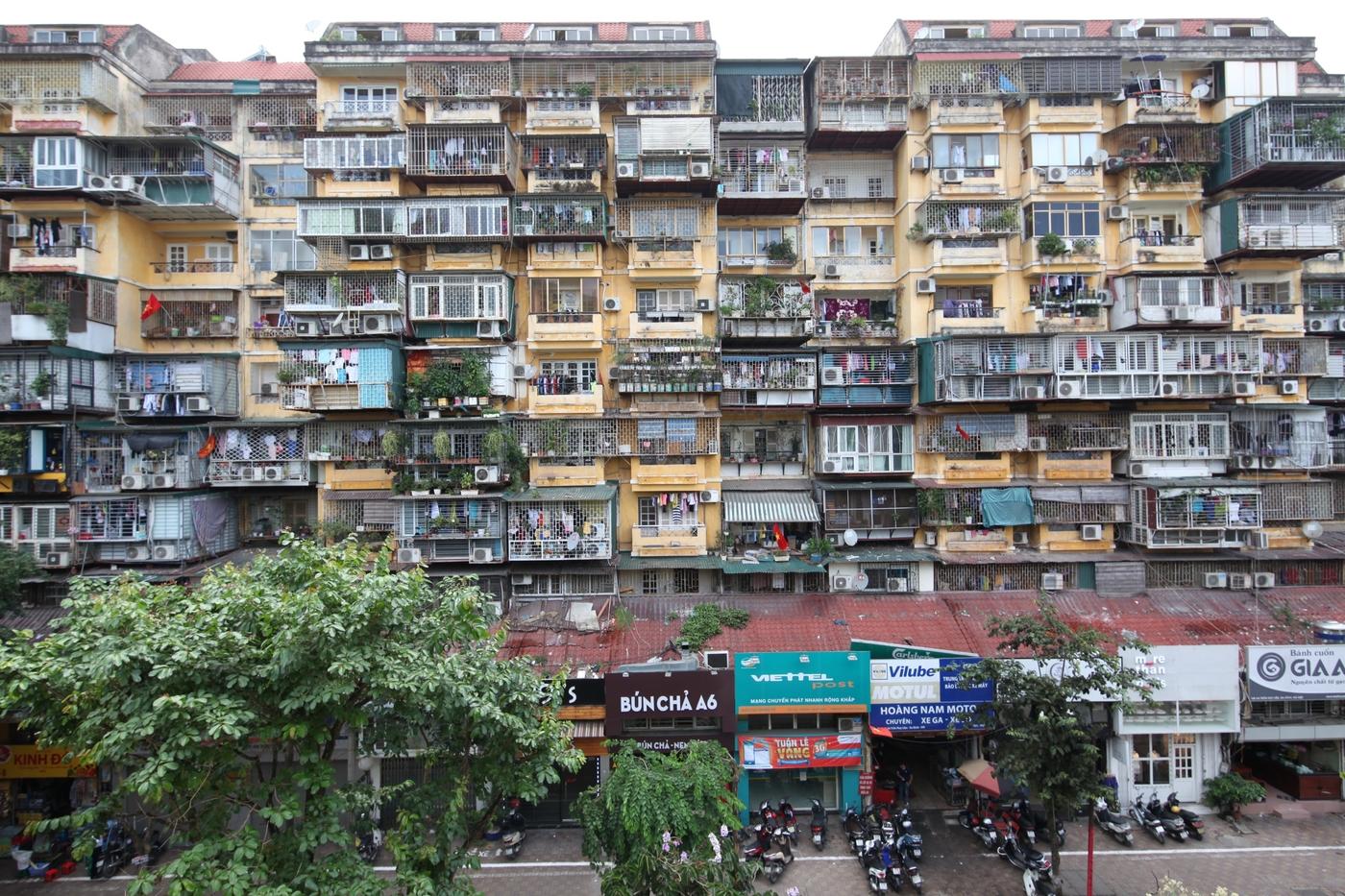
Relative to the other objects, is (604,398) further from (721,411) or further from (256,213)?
(256,213)

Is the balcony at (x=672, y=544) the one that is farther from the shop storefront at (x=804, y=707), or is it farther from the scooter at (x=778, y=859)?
the scooter at (x=778, y=859)

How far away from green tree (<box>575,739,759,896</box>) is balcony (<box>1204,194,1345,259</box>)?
23049mm

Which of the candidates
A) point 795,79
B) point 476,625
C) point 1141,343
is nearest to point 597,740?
point 476,625

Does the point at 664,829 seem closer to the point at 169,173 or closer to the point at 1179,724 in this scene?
the point at 1179,724

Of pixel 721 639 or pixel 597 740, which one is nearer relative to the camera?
pixel 597 740

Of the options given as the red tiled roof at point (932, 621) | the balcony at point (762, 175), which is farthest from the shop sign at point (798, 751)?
the balcony at point (762, 175)

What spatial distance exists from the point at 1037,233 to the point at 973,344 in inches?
183

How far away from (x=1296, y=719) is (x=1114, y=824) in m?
6.22

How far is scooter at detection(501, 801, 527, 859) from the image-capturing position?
57.9 feet

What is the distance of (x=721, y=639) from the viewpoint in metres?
20.2

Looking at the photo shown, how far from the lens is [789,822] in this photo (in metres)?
18.1

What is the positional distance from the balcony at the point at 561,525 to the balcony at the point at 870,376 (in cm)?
812

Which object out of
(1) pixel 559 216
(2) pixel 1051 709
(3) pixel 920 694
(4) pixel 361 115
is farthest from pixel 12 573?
(2) pixel 1051 709

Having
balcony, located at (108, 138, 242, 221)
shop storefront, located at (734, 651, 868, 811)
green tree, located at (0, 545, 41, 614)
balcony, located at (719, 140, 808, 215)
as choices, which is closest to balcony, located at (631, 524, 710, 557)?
shop storefront, located at (734, 651, 868, 811)
